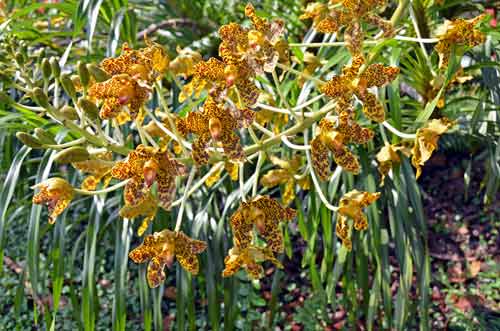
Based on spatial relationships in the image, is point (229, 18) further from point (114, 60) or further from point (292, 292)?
point (114, 60)

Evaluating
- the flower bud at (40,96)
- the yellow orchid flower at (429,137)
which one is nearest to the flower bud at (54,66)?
the flower bud at (40,96)

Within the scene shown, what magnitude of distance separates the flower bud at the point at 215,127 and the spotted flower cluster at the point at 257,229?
7.4 inches

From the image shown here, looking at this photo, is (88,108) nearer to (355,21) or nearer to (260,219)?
(260,219)

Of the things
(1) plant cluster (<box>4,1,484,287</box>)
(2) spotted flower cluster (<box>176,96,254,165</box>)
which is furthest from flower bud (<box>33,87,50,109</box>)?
(2) spotted flower cluster (<box>176,96,254,165</box>)

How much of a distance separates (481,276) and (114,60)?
5.35ft

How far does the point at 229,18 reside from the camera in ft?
8.66

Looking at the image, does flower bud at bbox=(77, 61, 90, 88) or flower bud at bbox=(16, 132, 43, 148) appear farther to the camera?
flower bud at bbox=(77, 61, 90, 88)

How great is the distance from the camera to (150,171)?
0.98m

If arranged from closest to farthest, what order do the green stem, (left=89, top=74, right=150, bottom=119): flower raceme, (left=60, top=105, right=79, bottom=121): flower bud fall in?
1. (left=89, top=74, right=150, bottom=119): flower raceme
2. (left=60, top=105, right=79, bottom=121): flower bud
3. the green stem

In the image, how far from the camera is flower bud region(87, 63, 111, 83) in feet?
3.56

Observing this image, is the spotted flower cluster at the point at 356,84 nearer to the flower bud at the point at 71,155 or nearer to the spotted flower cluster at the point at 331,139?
the spotted flower cluster at the point at 331,139

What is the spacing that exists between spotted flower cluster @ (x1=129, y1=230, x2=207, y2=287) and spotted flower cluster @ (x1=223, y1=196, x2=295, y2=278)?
7 cm

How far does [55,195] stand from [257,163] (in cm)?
40

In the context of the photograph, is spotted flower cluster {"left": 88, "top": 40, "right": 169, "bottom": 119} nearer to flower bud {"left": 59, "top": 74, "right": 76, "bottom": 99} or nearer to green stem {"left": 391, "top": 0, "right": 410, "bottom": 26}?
flower bud {"left": 59, "top": 74, "right": 76, "bottom": 99}
